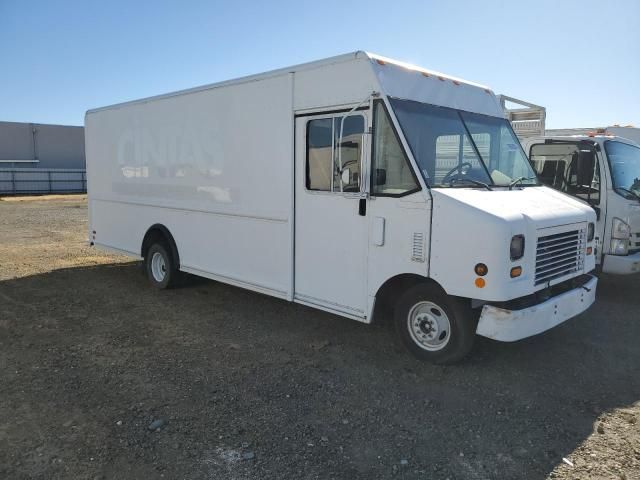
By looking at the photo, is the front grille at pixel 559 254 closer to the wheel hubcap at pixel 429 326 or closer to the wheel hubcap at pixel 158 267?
the wheel hubcap at pixel 429 326

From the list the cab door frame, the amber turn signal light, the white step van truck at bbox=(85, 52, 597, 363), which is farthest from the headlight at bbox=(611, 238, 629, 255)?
the cab door frame

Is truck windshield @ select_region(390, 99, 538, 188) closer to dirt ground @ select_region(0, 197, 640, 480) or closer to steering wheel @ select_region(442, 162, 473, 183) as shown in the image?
steering wheel @ select_region(442, 162, 473, 183)

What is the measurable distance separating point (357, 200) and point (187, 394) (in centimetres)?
226

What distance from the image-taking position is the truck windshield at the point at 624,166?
24.0 feet

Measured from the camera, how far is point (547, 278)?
182 inches

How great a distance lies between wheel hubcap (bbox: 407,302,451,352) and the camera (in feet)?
15.4

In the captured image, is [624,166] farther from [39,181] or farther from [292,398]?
[39,181]

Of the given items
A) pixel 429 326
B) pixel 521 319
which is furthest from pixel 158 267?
pixel 521 319

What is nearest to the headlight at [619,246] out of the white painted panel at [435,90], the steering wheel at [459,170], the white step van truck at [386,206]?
the white step van truck at [386,206]

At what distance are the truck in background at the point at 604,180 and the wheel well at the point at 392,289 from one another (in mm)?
3545

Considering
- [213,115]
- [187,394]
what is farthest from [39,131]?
[187,394]

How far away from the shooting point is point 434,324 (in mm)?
4746

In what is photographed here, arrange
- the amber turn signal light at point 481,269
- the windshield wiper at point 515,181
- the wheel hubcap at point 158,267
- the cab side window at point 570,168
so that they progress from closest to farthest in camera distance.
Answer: the amber turn signal light at point 481,269, the windshield wiper at point 515,181, the cab side window at point 570,168, the wheel hubcap at point 158,267

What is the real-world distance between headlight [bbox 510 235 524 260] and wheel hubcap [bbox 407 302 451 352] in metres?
0.81
